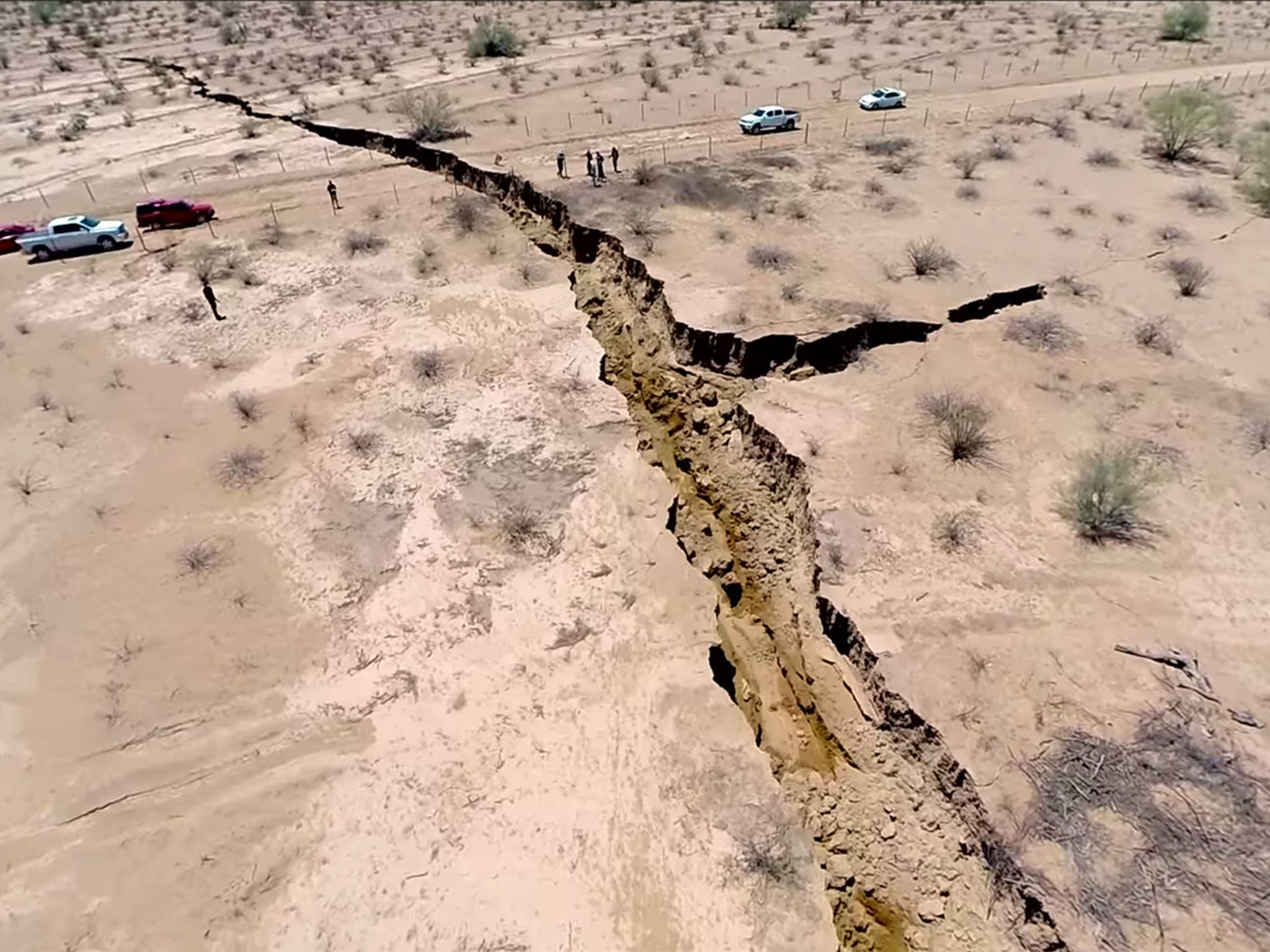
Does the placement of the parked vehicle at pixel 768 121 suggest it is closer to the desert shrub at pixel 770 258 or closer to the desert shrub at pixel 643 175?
the desert shrub at pixel 643 175

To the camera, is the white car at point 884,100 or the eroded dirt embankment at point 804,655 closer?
the eroded dirt embankment at point 804,655

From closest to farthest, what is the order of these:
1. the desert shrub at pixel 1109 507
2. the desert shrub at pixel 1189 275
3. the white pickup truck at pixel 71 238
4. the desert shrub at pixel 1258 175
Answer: the desert shrub at pixel 1109 507 → the desert shrub at pixel 1189 275 → the desert shrub at pixel 1258 175 → the white pickup truck at pixel 71 238

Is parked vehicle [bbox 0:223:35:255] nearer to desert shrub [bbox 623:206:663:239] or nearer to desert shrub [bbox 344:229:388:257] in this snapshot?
desert shrub [bbox 344:229:388:257]

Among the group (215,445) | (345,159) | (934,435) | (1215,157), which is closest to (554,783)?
(934,435)

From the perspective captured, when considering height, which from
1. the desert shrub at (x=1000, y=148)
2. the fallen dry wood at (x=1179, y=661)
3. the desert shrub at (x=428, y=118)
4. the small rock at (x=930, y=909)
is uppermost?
the desert shrub at (x=428, y=118)

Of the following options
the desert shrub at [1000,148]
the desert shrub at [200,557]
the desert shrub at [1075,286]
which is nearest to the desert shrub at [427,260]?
the desert shrub at [200,557]

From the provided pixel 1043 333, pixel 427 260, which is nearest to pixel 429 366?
pixel 427 260
